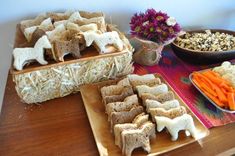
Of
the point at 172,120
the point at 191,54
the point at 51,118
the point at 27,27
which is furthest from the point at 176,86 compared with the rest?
the point at 27,27

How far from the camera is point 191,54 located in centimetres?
98

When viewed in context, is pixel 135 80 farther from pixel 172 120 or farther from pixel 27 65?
pixel 27 65

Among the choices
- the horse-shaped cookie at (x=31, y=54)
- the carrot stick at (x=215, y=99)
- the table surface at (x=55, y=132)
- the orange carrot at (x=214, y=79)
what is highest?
the horse-shaped cookie at (x=31, y=54)

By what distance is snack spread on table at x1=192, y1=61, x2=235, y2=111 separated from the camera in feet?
2.65

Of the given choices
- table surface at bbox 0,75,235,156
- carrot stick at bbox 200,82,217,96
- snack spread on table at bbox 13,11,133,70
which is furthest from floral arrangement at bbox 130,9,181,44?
table surface at bbox 0,75,235,156

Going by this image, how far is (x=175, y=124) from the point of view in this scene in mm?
672

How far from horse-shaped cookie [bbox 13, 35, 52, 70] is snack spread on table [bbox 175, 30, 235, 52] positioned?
0.54 m

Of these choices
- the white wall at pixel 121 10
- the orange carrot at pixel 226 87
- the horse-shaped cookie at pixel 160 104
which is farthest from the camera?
the white wall at pixel 121 10

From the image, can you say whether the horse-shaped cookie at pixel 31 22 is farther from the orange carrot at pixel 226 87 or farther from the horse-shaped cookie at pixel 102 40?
the orange carrot at pixel 226 87

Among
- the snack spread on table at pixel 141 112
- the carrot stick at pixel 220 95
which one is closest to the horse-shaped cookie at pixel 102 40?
the snack spread on table at pixel 141 112

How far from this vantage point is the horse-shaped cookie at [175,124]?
26.5 inches

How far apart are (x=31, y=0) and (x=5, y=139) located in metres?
0.51

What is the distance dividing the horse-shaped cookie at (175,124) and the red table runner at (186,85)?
3.9 inches

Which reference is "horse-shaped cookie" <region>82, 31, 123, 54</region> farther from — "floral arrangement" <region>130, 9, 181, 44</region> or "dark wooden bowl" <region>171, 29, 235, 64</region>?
"dark wooden bowl" <region>171, 29, 235, 64</region>
